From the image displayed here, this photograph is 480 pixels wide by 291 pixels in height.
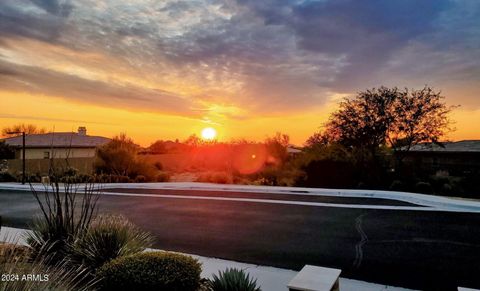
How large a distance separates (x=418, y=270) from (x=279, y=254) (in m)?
2.14

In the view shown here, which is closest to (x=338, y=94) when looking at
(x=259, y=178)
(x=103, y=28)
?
(x=259, y=178)

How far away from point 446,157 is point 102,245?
24.7 meters

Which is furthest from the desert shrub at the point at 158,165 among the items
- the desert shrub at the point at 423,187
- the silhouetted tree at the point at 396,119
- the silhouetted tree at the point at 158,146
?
the desert shrub at the point at 423,187

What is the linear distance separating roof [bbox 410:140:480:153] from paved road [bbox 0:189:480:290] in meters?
12.2

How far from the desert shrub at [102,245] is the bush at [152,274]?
916mm

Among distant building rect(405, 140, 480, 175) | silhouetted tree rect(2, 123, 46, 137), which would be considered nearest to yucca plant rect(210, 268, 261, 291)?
distant building rect(405, 140, 480, 175)

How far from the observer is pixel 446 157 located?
23.4m

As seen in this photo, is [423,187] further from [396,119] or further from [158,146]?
[158,146]

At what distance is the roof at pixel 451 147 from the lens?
21656mm

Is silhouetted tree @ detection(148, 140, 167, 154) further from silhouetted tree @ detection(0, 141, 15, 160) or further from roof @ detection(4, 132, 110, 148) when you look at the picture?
silhouetted tree @ detection(0, 141, 15, 160)

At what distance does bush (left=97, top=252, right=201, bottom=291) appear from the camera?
11.0 feet

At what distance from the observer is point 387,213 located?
929 centimetres

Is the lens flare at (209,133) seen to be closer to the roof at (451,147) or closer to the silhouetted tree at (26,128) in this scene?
the roof at (451,147)

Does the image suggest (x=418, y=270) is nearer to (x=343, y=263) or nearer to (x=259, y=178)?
(x=343, y=263)
